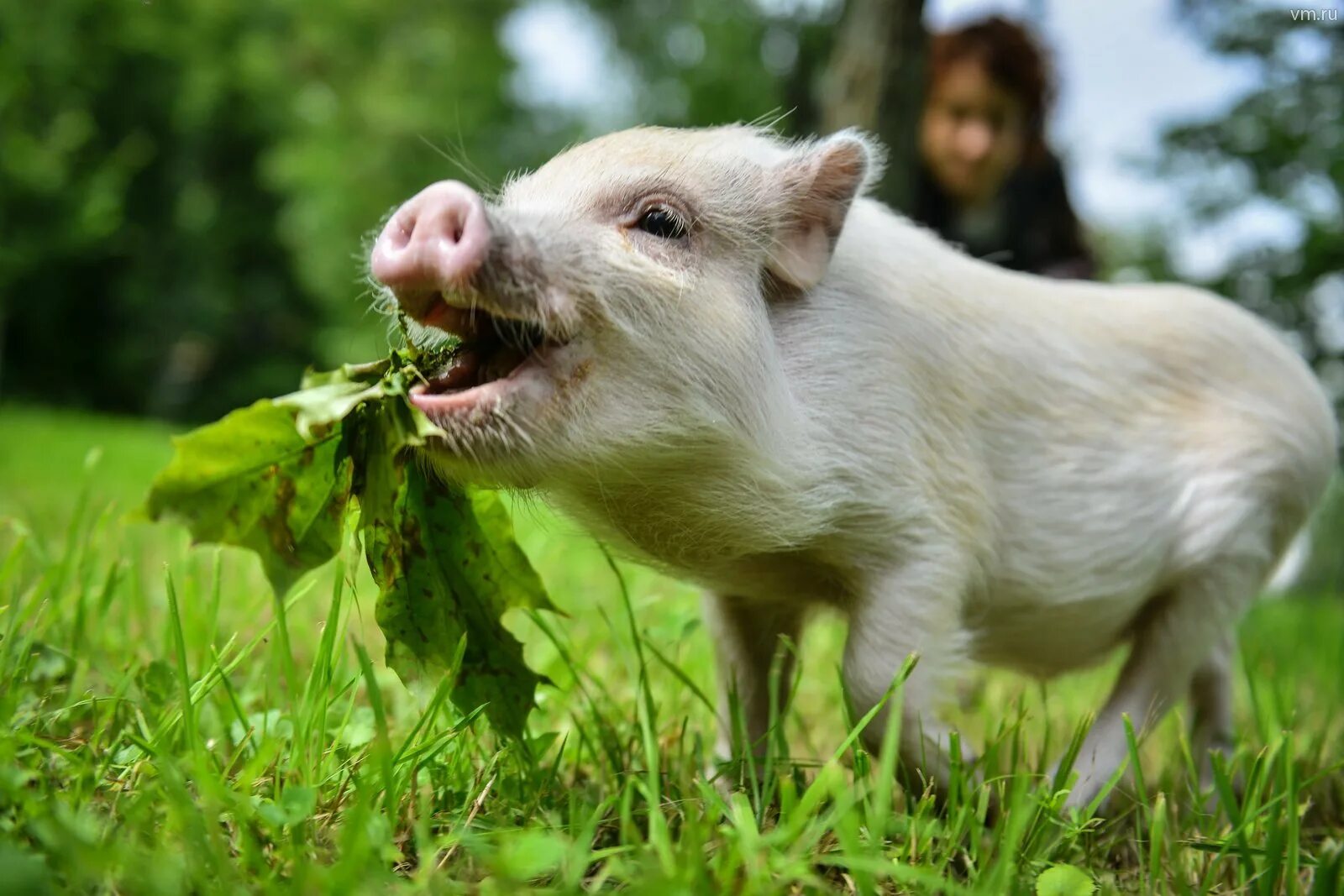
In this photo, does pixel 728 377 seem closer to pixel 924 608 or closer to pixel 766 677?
pixel 924 608

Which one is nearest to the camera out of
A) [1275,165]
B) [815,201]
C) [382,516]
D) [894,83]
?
[382,516]

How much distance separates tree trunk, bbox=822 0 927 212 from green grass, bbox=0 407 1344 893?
260cm

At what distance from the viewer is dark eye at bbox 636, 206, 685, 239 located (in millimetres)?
2234

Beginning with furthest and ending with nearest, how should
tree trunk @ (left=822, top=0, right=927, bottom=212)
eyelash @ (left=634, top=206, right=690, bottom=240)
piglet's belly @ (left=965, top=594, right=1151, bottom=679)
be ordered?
tree trunk @ (left=822, top=0, right=927, bottom=212) < piglet's belly @ (left=965, top=594, right=1151, bottom=679) < eyelash @ (left=634, top=206, right=690, bottom=240)

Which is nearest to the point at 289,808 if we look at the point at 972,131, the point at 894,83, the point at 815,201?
the point at 815,201

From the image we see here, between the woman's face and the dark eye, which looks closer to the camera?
the dark eye

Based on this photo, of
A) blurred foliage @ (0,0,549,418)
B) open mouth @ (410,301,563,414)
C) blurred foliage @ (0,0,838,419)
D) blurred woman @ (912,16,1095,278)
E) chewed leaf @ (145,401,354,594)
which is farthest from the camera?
blurred foliage @ (0,0,549,418)

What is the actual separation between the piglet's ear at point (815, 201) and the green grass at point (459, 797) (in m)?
0.76

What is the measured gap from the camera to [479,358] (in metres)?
2.12

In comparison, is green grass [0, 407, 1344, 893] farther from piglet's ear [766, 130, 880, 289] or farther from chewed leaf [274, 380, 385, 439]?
piglet's ear [766, 130, 880, 289]

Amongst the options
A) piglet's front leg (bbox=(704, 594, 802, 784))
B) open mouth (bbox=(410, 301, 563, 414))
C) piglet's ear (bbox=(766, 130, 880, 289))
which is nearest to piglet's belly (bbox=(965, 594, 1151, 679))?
piglet's front leg (bbox=(704, 594, 802, 784))

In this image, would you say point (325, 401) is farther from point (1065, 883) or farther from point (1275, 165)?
point (1275, 165)

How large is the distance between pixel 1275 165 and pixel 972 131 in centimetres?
412

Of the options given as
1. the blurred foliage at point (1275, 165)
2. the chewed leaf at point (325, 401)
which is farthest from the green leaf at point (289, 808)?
the blurred foliage at point (1275, 165)
